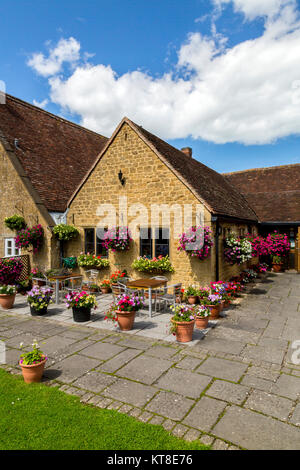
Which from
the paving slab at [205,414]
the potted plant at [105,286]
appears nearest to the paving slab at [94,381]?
the paving slab at [205,414]

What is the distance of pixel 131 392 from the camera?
4941mm

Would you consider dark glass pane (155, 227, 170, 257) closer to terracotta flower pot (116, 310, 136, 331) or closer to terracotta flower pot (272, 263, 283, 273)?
terracotta flower pot (116, 310, 136, 331)

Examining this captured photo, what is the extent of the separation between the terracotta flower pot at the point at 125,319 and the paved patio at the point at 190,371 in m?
0.24

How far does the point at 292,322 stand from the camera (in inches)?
339

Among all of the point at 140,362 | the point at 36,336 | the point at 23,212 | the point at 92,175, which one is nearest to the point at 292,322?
the point at 140,362

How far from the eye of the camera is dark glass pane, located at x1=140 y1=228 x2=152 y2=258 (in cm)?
1207

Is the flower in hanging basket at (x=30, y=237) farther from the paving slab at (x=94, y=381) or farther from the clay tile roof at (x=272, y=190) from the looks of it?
the clay tile roof at (x=272, y=190)

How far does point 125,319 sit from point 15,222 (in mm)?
8825

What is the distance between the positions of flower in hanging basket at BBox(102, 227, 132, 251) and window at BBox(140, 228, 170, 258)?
621 mm

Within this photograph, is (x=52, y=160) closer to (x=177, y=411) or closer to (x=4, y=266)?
(x=4, y=266)

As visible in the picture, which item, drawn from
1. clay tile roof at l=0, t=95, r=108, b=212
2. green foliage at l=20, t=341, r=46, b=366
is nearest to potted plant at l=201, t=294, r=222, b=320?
green foliage at l=20, t=341, r=46, b=366

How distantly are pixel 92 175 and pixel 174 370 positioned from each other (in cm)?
1002

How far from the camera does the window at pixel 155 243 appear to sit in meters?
11.7

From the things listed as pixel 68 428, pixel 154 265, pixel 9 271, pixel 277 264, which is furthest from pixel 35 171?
pixel 277 264
